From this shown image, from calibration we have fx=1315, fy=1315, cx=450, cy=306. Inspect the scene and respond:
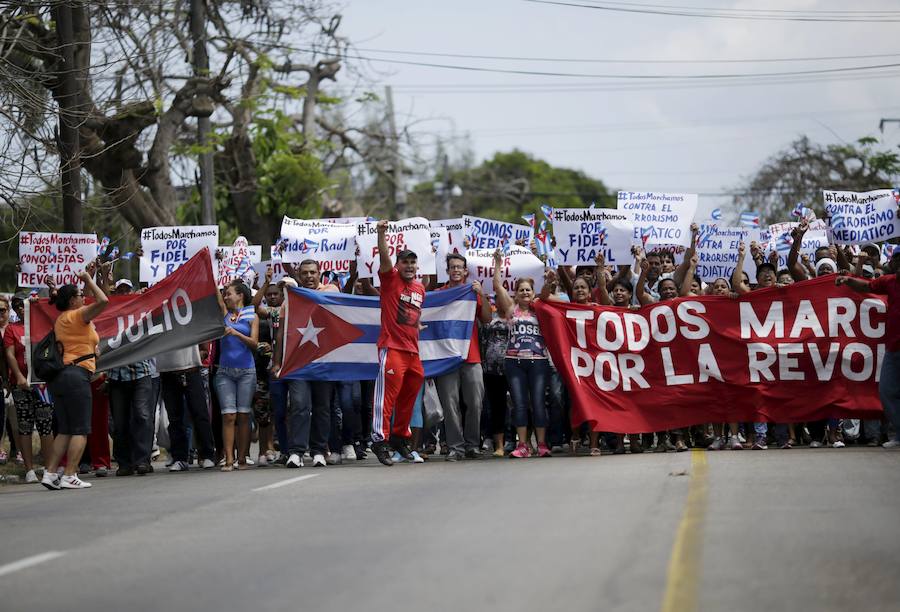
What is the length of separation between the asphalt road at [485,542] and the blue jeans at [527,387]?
7.45ft

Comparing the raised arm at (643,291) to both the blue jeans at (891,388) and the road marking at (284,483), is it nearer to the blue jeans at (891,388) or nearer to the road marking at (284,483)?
the blue jeans at (891,388)

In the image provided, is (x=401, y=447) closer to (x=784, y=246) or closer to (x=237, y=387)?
(x=237, y=387)

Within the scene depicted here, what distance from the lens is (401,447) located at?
14.2 m

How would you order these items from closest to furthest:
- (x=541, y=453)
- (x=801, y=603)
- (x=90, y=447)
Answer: (x=801, y=603), (x=541, y=453), (x=90, y=447)

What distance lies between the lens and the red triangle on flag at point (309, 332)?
14.8 meters

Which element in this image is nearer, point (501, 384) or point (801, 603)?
point (801, 603)

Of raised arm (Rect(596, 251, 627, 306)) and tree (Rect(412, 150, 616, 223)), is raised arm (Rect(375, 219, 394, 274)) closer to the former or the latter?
raised arm (Rect(596, 251, 627, 306))

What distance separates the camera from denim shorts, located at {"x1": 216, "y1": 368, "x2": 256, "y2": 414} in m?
14.5

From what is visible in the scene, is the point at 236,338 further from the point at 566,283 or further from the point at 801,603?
the point at 801,603

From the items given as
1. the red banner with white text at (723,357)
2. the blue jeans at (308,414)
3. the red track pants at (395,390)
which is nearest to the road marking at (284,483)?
the red track pants at (395,390)

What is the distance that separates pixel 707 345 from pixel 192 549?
26.4ft

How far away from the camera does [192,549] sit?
314 inches

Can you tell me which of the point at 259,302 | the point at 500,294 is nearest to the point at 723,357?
the point at 500,294

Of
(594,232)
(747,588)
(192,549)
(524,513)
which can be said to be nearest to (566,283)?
(594,232)
